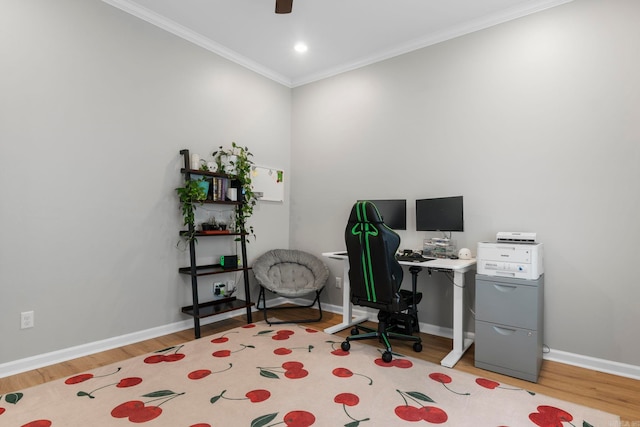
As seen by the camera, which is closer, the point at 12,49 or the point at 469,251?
the point at 12,49

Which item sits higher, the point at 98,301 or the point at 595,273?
the point at 595,273

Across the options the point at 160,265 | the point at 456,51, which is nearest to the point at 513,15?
the point at 456,51

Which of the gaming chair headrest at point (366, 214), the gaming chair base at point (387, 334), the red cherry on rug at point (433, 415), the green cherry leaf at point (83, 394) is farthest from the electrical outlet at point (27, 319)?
the red cherry on rug at point (433, 415)

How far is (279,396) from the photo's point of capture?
83.9 inches

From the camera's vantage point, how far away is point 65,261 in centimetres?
268

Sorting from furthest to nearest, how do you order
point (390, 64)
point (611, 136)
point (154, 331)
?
point (390, 64)
point (154, 331)
point (611, 136)

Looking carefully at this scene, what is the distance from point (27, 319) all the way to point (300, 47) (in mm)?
3447

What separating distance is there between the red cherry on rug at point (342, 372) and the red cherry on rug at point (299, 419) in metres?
0.52

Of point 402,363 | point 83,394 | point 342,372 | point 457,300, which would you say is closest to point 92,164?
point 83,394

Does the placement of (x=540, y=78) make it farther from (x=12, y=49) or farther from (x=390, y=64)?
(x=12, y=49)

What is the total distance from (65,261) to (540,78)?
4132 mm

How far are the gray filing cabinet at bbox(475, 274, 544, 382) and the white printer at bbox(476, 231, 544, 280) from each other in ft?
0.16

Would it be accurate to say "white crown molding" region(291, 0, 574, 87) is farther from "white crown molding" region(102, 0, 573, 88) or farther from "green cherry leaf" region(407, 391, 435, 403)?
"green cherry leaf" region(407, 391, 435, 403)

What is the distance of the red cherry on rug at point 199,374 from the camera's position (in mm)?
2377
